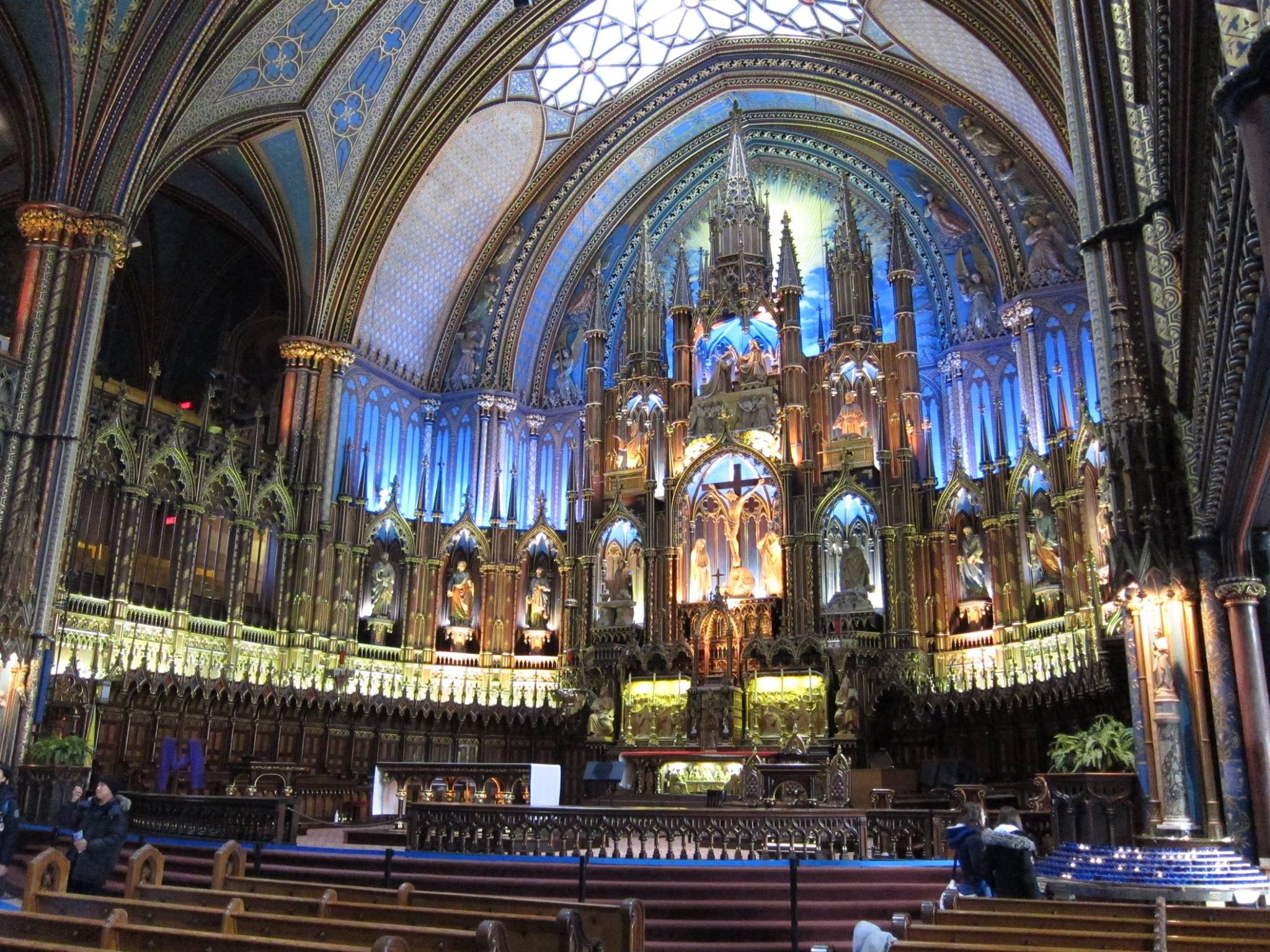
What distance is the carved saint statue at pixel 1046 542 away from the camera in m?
21.9

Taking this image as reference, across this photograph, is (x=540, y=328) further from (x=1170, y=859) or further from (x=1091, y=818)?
(x=1170, y=859)

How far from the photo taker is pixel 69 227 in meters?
21.4

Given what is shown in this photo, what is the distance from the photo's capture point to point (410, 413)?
1212 inches

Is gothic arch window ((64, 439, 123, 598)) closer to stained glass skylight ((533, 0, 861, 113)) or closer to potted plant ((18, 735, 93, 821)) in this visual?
potted plant ((18, 735, 93, 821))

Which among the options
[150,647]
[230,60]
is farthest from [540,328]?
[150,647]

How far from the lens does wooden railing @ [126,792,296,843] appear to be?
14.9 meters

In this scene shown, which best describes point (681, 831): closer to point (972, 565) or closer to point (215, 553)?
point (972, 565)

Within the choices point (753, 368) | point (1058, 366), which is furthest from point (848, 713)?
point (753, 368)

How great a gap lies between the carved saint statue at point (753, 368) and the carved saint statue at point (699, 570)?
14.5ft

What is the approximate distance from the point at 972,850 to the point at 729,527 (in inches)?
702

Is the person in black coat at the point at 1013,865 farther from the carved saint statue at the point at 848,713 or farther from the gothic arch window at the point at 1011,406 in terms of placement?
the gothic arch window at the point at 1011,406

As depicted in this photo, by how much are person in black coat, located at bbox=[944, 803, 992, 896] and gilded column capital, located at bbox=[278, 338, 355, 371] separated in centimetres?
2190

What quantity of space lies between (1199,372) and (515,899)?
8.54 metres

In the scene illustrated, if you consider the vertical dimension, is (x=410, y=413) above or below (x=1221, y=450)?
above
